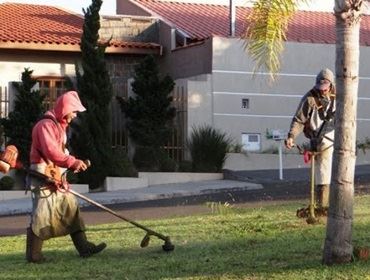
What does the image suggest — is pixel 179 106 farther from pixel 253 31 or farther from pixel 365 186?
pixel 253 31

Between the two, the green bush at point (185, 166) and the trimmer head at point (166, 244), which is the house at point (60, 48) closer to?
the green bush at point (185, 166)

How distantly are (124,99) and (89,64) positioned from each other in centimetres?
171

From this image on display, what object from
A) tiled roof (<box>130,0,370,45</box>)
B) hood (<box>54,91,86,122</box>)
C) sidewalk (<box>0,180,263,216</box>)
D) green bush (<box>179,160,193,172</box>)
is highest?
tiled roof (<box>130,0,370,45</box>)

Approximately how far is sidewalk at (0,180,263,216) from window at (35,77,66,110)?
309cm

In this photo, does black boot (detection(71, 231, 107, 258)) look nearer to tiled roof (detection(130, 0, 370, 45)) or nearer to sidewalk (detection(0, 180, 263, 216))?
sidewalk (detection(0, 180, 263, 216))

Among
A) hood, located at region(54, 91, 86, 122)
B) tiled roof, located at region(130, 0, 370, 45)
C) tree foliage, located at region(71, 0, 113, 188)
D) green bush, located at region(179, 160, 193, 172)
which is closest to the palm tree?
hood, located at region(54, 91, 86, 122)

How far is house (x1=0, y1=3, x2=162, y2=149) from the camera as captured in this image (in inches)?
942

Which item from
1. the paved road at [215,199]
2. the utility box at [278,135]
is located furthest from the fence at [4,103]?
the utility box at [278,135]

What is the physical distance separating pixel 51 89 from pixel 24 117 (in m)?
1.77

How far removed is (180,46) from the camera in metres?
26.1

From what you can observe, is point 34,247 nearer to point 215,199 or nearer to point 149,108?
point 215,199

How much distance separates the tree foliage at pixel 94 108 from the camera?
20.0 metres

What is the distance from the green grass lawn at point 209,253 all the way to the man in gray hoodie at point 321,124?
65 centimetres

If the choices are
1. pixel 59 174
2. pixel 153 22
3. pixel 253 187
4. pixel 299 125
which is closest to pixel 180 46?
pixel 153 22
